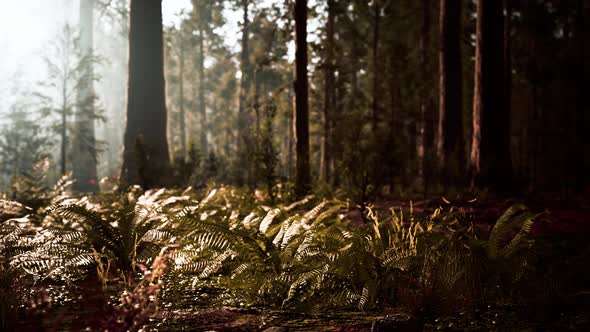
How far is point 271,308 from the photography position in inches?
132

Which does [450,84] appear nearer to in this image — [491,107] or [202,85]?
[491,107]

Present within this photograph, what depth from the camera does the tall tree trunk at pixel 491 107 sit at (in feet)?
28.4

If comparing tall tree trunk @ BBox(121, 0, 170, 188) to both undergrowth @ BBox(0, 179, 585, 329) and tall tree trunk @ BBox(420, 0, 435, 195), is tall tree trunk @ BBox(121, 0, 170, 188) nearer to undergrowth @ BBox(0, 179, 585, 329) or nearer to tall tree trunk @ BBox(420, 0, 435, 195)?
tall tree trunk @ BBox(420, 0, 435, 195)

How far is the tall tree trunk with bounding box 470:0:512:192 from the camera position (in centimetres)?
866

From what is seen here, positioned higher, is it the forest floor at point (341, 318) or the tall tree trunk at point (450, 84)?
the tall tree trunk at point (450, 84)

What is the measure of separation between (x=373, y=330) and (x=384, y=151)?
827 centimetres

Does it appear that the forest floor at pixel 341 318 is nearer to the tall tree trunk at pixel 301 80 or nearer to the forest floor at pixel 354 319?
the forest floor at pixel 354 319

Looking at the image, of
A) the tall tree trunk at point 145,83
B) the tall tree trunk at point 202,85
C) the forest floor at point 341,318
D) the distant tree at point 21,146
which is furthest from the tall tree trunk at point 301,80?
the tall tree trunk at point 202,85

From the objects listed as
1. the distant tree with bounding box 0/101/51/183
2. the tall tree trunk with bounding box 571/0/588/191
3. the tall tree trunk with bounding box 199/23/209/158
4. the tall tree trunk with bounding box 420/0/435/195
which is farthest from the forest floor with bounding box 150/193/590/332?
the tall tree trunk with bounding box 199/23/209/158

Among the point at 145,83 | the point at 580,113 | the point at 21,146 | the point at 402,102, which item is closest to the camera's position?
the point at 145,83

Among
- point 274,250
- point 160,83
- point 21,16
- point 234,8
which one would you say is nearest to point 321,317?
point 274,250

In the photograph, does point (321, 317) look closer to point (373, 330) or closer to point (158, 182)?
point (373, 330)

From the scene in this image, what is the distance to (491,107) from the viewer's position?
8.75 meters

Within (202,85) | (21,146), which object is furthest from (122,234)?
(202,85)
